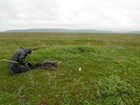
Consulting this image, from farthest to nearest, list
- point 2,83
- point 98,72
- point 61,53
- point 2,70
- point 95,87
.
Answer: point 61,53 → point 2,70 → point 98,72 → point 2,83 → point 95,87

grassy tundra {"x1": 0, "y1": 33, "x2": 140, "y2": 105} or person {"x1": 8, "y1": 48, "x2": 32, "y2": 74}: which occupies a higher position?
person {"x1": 8, "y1": 48, "x2": 32, "y2": 74}

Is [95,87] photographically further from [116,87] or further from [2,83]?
[2,83]

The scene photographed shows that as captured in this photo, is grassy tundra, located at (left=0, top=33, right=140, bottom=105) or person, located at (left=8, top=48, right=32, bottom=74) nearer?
grassy tundra, located at (left=0, top=33, right=140, bottom=105)

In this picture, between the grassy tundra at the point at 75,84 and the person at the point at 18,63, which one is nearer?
the grassy tundra at the point at 75,84

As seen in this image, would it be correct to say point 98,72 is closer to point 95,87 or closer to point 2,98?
point 95,87

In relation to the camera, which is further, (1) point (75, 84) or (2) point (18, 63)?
(2) point (18, 63)

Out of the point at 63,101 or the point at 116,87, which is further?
the point at 116,87

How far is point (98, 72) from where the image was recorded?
44.8ft

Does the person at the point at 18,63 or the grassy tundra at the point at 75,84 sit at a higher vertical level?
the person at the point at 18,63

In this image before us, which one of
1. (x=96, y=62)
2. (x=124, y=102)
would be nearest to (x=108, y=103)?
(x=124, y=102)

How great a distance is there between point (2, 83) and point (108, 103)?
706cm

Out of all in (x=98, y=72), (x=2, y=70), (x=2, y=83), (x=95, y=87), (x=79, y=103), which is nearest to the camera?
(x=79, y=103)

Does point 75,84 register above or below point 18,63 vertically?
below

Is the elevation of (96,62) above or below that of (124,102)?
above
